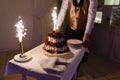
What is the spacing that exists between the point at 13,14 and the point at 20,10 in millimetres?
163

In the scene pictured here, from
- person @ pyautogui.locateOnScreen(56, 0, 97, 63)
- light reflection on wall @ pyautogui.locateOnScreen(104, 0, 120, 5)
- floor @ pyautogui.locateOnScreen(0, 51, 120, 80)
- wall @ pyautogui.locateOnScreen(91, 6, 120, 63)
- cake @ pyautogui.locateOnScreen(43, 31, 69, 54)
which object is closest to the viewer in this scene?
cake @ pyautogui.locateOnScreen(43, 31, 69, 54)

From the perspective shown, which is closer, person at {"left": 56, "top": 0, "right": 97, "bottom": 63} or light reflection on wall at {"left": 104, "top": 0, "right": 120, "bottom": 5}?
person at {"left": 56, "top": 0, "right": 97, "bottom": 63}

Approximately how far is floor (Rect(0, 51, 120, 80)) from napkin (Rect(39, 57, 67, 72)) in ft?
4.23

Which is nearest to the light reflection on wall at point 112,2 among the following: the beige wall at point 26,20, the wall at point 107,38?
the wall at point 107,38

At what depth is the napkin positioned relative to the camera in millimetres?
1253

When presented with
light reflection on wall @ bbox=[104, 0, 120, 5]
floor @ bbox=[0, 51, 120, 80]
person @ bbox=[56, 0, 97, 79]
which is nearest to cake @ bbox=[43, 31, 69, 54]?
person @ bbox=[56, 0, 97, 79]

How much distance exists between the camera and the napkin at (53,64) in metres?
1.25

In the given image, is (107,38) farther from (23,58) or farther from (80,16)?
(23,58)

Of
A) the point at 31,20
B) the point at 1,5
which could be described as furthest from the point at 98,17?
the point at 1,5

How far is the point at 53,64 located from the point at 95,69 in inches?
70.8

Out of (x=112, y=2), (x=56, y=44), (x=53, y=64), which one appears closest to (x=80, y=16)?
(x=56, y=44)

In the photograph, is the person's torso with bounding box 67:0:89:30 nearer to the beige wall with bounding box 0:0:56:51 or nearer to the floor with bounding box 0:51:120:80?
the floor with bounding box 0:51:120:80

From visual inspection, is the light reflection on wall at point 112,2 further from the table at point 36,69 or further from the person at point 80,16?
the table at point 36,69

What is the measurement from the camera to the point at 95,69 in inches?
116
